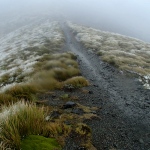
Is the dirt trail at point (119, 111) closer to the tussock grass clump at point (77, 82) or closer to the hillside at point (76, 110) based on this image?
the hillside at point (76, 110)

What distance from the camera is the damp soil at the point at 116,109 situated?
10477 millimetres

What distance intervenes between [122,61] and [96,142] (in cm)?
2161

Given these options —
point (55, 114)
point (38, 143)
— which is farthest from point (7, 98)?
point (38, 143)

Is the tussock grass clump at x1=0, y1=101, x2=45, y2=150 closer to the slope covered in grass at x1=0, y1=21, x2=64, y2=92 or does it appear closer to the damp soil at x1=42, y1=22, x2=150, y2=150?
the damp soil at x1=42, y1=22, x2=150, y2=150

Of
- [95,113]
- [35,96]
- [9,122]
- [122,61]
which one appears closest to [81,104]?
[95,113]

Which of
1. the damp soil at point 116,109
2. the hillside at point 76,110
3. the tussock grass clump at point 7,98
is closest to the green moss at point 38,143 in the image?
the hillside at point 76,110

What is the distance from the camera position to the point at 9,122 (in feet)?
26.6

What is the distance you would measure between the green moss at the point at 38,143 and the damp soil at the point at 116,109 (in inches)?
27.4

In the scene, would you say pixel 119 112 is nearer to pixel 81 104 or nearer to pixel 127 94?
pixel 81 104

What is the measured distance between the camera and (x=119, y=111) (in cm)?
Answer: 1445

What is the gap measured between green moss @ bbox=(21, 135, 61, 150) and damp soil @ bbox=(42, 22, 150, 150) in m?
0.69

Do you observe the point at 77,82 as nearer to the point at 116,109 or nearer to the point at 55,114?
the point at 116,109

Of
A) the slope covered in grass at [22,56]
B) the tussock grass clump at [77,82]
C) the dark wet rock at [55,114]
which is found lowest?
the slope covered in grass at [22,56]

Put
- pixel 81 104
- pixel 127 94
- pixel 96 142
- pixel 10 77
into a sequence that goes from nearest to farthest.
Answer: pixel 96 142
pixel 81 104
pixel 127 94
pixel 10 77
